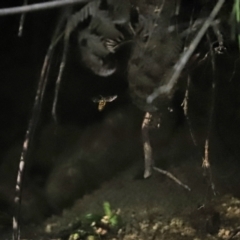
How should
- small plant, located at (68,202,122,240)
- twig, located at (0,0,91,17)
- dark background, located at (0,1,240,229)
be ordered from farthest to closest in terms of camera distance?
dark background, located at (0,1,240,229) → small plant, located at (68,202,122,240) → twig, located at (0,0,91,17)

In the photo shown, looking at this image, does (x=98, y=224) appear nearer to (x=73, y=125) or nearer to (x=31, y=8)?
(x=73, y=125)

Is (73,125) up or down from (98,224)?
up

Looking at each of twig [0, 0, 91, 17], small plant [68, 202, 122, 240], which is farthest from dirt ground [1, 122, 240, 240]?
twig [0, 0, 91, 17]

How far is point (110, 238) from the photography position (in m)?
1.17

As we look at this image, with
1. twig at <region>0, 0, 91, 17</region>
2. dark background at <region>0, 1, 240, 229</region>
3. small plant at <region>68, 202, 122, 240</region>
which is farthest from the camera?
dark background at <region>0, 1, 240, 229</region>

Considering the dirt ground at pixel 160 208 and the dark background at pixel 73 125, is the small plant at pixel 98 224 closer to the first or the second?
the dirt ground at pixel 160 208

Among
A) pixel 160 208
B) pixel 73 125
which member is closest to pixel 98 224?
pixel 160 208

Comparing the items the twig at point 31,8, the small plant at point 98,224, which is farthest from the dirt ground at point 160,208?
the twig at point 31,8

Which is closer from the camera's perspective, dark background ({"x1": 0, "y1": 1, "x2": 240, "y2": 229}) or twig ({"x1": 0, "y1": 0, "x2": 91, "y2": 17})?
twig ({"x1": 0, "y1": 0, "x2": 91, "y2": 17})

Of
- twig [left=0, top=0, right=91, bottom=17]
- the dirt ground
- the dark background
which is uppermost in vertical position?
twig [left=0, top=0, right=91, bottom=17]

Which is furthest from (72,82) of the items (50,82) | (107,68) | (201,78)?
(107,68)

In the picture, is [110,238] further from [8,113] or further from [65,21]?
[65,21]

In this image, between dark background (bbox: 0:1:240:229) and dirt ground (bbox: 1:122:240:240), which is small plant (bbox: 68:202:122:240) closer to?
dirt ground (bbox: 1:122:240:240)

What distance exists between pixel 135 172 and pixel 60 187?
211mm
